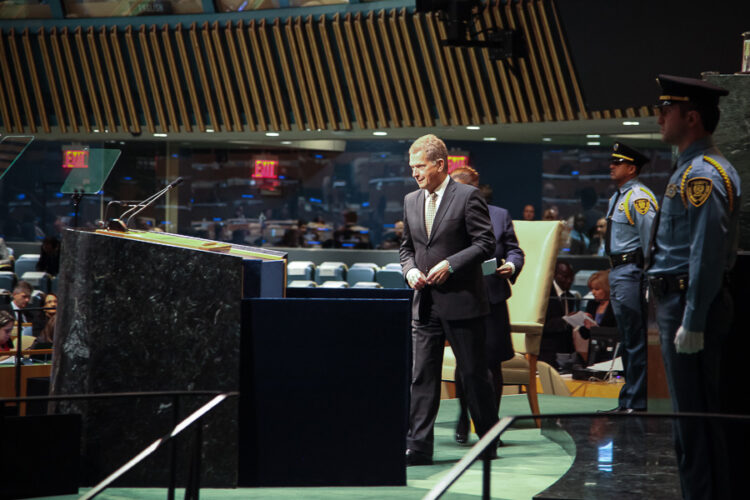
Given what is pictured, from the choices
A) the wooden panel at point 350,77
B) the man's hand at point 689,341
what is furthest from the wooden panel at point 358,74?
the man's hand at point 689,341

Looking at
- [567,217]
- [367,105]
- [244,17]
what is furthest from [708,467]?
[567,217]

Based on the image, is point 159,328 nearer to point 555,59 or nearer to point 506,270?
point 506,270

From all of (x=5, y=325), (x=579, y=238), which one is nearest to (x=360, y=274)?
(x=579, y=238)

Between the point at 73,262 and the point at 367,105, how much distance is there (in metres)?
7.34

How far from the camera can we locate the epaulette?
2.71 m

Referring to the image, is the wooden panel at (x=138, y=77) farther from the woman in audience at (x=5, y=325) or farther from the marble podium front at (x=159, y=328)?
the marble podium front at (x=159, y=328)

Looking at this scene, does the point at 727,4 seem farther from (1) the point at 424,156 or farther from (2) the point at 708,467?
(2) the point at 708,467

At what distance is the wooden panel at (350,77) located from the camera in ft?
34.4

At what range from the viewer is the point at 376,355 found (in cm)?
362

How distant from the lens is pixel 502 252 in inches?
194

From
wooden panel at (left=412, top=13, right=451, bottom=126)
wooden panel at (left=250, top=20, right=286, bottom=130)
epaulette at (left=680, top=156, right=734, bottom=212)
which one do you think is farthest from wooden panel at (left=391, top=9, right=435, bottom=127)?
epaulette at (left=680, top=156, right=734, bottom=212)

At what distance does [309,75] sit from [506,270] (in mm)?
6522

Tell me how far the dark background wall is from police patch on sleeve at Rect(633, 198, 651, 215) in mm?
2186

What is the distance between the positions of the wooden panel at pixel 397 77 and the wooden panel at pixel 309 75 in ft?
2.98
